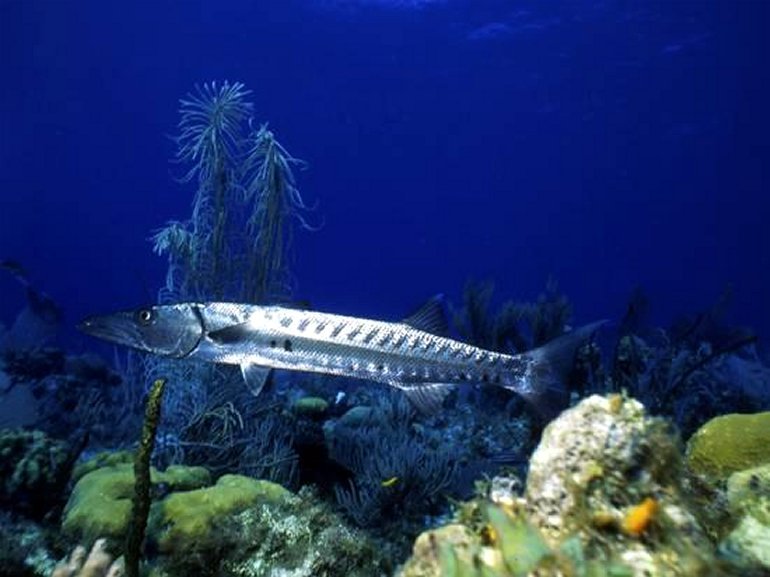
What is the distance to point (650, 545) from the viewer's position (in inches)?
94.9

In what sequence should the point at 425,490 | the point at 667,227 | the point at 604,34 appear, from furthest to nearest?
the point at 667,227, the point at 604,34, the point at 425,490

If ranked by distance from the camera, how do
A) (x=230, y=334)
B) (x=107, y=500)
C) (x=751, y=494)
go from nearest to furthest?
(x=751, y=494), (x=107, y=500), (x=230, y=334)

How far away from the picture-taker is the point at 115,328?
5.84 metres

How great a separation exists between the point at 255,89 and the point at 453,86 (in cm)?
2091

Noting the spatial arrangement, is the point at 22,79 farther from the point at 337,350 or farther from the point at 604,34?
the point at 337,350

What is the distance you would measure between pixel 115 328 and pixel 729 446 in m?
5.59

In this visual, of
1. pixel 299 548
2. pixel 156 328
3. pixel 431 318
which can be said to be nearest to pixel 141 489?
pixel 299 548

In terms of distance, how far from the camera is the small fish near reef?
5.88 metres

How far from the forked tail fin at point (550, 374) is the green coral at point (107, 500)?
133 inches

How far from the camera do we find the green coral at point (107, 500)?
4.48 meters

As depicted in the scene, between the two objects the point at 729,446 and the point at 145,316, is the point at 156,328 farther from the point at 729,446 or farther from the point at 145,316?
the point at 729,446

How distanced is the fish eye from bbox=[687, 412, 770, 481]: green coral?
199 inches

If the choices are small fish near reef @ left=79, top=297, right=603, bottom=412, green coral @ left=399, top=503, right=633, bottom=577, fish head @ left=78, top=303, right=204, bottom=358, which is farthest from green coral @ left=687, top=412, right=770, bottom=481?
fish head @ left=78, top=303, right=204, bottom=358

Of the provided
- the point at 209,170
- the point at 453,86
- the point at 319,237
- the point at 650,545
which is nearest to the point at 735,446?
the point at 650,545
